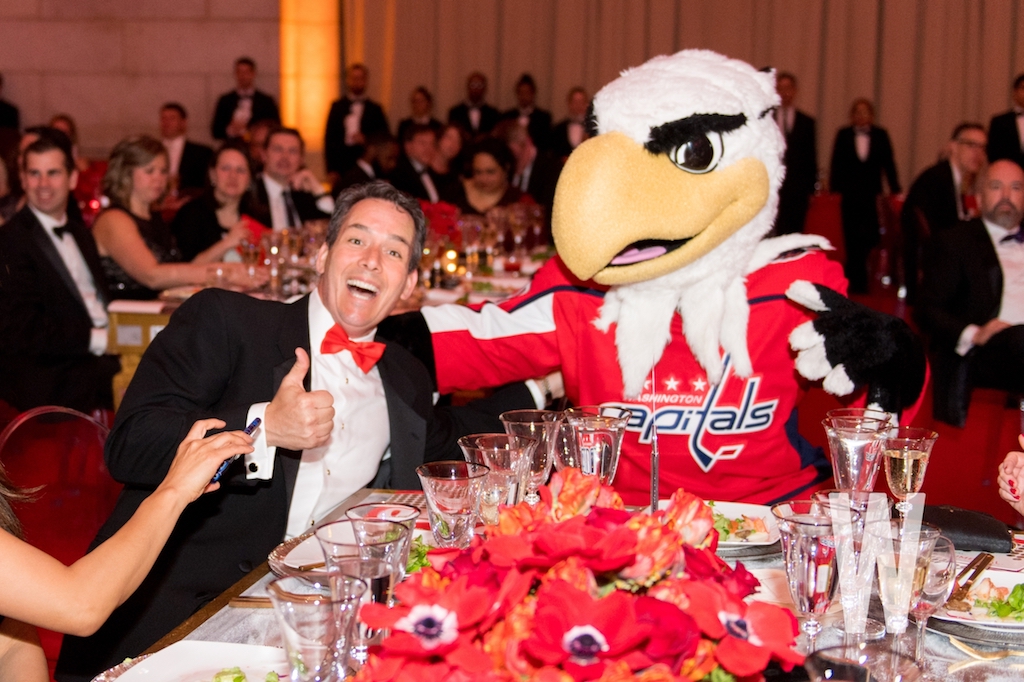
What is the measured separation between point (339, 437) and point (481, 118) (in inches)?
399

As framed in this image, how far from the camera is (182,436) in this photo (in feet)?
6.70

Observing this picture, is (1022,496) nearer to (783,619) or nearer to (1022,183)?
(783,619)

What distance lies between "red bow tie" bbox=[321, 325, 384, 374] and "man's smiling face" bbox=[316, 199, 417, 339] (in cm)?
7

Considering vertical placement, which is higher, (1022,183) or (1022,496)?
(1022,183)

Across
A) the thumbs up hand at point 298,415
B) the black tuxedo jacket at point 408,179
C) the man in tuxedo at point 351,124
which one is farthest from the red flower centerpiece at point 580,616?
the man in tuxedo at point 351,124

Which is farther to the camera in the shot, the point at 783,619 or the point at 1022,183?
the point at 1022,183

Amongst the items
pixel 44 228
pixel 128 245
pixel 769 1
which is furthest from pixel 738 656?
pixel 769 1

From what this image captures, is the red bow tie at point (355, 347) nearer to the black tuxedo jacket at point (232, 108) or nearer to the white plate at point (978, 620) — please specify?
the white plate at point (978, 620)

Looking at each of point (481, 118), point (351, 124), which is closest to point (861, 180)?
point (481, 118)

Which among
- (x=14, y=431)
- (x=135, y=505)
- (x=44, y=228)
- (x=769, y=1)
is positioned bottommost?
(x=135, y=505)

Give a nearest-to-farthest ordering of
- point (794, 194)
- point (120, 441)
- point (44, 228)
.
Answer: point (120, 441), point (44, 228), point (794, 194)

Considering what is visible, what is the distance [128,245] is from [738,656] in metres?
4.50

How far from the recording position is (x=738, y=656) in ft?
3.32

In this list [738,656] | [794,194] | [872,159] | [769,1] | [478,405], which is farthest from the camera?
[769,1]
